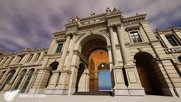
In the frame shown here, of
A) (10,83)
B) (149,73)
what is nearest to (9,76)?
(10,83)

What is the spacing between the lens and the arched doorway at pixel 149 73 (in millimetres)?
10180

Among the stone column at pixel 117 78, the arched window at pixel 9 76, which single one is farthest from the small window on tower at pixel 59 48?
the arched window at pixel 9 76

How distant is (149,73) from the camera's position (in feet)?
39.5

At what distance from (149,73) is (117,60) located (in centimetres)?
550

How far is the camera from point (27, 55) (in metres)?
24.5

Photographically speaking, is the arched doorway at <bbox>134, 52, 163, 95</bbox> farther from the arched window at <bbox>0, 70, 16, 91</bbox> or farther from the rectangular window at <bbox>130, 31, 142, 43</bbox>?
the arched window at <bbox>0, 70, 16, 91</bbox>

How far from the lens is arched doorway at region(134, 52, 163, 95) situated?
33.4 feet

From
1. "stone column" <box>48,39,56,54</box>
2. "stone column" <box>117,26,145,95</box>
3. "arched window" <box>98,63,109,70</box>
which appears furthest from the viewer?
"arched window" <box>98,63,109,70</box>

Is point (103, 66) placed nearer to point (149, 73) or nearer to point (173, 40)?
point (149, 73)

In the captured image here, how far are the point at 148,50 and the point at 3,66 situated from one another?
34.4 metres

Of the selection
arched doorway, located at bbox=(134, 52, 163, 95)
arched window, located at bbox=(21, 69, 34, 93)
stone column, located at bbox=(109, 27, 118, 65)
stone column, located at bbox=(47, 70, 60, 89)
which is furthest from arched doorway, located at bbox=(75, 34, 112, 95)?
arched window, located at bbox=(21, 69, 34, 93)

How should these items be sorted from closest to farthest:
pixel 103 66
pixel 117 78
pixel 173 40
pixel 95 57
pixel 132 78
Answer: pixel 132 78, pixel 117 78, pixel 173 40, pixel 95 57, pixel 103 66

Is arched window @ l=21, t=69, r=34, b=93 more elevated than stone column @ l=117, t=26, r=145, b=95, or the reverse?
arched window @ l=21, t=69, r=34, b=93

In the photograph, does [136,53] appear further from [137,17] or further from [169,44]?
[169,44]
